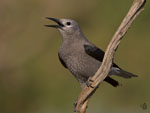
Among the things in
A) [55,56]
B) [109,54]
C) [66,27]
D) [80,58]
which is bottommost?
[55,56]

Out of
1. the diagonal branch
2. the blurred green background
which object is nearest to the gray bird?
the diagonal branch

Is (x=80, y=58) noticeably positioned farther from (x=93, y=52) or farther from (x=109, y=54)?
(x=109, y=54)

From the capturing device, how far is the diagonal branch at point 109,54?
575cm

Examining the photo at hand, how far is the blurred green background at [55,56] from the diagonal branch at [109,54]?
2.84 m

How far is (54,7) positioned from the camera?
40.3 ft

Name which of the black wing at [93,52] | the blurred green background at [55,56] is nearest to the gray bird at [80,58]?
the black wing at [93,52]

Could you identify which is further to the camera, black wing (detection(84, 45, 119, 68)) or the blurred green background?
the blurred green background

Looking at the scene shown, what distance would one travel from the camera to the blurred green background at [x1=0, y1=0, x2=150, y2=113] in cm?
1001

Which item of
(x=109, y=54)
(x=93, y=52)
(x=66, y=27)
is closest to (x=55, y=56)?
(x=66, y=27)

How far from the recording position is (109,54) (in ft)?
19.4

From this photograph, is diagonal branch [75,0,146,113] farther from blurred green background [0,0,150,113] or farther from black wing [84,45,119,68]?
blurred green background [0,0,150,113]

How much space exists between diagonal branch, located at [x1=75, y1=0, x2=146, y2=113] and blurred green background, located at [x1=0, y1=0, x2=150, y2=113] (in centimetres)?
284

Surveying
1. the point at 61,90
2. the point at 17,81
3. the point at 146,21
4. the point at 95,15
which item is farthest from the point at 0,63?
the point at 146,21

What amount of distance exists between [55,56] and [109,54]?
5.43 metres
